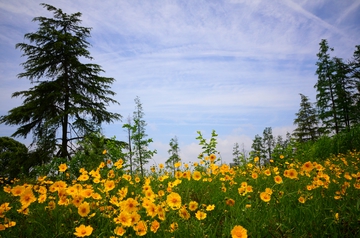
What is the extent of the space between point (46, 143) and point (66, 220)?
14.9m

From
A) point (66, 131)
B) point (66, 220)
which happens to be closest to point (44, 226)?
point (66, 220)

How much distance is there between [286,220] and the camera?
2.29 metres

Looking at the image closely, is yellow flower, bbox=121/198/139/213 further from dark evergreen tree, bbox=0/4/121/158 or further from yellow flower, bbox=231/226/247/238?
dark evergreen tree, bbox=0/4/121/158

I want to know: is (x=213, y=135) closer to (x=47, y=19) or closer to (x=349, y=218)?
(x=349, y=218)

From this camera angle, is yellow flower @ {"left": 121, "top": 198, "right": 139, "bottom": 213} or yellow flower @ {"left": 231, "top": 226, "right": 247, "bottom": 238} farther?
yellow flower @ {"left": 121, "top": 198, "right": 139, "bottom": 213}

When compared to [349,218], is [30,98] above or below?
above

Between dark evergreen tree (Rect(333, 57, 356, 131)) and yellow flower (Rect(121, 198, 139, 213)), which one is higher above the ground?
dark evergreen tree (Rect(333, 57, 356, 131))

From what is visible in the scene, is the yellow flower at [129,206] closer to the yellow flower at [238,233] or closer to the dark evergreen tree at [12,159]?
the yellow flower at [238,233]

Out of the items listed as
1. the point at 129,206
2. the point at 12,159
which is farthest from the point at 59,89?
the point at 129,206

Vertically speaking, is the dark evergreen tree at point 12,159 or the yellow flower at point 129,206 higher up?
the dark evergreen tree at point 12,159

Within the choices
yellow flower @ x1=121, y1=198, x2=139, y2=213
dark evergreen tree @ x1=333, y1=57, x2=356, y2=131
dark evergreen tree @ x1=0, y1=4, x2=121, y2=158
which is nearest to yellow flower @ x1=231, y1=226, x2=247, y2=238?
yellow flower @ x1=121, y1=198, x2=139, y2=213

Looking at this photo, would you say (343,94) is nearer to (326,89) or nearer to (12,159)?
(326,89)

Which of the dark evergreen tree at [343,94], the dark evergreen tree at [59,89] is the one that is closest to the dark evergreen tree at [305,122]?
the dark evergreen tree at [343,94]

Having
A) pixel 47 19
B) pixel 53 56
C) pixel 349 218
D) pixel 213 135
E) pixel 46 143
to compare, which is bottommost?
pixel 349 218
